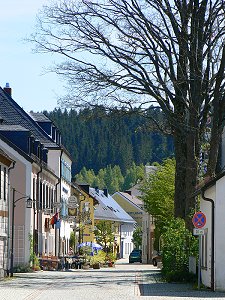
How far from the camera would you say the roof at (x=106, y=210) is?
11528 centimetres

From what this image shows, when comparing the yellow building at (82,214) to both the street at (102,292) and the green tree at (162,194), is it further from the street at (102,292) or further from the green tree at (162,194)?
the street at (102,292)

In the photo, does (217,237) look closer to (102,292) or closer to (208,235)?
(208,235)

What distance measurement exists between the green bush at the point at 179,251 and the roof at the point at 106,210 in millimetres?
77406

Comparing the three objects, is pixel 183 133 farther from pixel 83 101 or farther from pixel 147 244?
pixel 147 244

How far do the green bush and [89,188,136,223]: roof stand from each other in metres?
77.4

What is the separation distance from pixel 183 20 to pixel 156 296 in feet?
45.2

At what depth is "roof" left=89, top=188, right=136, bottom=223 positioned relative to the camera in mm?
115275

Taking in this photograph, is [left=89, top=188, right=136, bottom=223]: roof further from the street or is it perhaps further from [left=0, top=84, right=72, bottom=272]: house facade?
the street

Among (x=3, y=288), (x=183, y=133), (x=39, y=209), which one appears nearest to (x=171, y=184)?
(x=39, y=209)

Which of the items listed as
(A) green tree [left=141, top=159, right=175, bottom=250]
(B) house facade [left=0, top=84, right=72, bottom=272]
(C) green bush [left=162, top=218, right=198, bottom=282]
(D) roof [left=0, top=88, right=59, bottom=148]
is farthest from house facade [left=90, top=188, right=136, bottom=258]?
(C) green bush [left=162, top=218, right=198, bottom=282]

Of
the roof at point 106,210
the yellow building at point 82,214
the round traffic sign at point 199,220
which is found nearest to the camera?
the round traffic sign at point 199,220

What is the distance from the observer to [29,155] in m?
53.5

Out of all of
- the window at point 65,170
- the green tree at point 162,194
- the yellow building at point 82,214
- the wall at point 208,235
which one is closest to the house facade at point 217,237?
the wall at point 208,235

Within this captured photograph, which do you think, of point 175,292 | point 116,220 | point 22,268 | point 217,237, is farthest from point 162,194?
point 116,220
